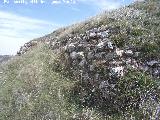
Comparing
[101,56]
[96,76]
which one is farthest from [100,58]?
[96,76]

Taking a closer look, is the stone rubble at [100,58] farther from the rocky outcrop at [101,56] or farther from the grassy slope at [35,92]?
the grassy slope at [35,92]

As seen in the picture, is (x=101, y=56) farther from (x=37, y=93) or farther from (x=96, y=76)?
(x=37, y=93)

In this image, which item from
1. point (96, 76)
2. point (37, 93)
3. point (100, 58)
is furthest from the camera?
point (100, 58)

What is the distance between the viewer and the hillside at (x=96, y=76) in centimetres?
1487

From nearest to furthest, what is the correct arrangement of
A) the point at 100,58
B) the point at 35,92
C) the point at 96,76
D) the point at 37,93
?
the point at 96,76 → the point at 37,93 → the point at 35,92 → the point at 100,58

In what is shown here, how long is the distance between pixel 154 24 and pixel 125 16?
2339 mm

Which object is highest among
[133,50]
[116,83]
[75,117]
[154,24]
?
[154,24]

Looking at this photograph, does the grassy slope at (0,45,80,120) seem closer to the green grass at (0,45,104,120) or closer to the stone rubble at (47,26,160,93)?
the green grass at (0,45,104,120)

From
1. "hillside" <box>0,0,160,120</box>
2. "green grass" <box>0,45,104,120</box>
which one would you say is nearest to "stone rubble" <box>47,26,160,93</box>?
"hillside" <box>0,0,160,120</box>

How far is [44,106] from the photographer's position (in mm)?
15633

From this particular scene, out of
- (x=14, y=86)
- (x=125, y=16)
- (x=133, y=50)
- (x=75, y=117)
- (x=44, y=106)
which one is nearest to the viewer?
(x=75, y=117)

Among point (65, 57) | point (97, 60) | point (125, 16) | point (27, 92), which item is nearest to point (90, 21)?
point (125, 16)

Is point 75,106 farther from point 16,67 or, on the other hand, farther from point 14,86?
point 16,67

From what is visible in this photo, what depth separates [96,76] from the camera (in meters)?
16.5
